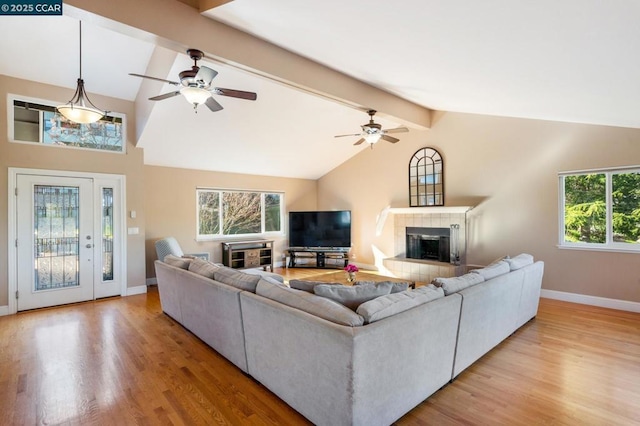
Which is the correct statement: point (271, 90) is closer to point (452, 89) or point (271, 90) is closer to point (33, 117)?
point (452, 89)

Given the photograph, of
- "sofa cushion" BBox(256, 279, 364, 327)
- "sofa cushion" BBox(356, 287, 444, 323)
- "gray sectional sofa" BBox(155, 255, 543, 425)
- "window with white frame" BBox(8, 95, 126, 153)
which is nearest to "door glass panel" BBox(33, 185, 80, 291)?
"window with white frame" BBox(8, 95, 126, 153)

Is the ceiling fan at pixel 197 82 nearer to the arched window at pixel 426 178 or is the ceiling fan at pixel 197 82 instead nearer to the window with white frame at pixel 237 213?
the window with white frame at pixel 237 213

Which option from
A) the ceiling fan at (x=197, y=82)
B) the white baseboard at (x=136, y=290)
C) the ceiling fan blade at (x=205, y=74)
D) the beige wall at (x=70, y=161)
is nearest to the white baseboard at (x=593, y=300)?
the ceiling fan at (x=197, y=82)

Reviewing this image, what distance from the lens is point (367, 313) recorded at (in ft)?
6.24

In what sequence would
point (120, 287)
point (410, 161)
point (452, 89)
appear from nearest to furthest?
point (452, 89) < point (120, 287) < point (410, 161)

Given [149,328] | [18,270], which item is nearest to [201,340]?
[149,328]

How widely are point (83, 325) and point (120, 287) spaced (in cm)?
149

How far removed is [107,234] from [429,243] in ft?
19.7

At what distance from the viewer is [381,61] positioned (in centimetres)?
315

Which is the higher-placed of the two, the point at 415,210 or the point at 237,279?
the point at 415,210

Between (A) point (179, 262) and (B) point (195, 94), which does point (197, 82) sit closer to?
(B) point (195, 94)

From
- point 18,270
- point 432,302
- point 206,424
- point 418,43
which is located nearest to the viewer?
point 206,424

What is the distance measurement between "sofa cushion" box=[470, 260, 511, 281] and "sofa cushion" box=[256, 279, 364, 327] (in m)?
1.69

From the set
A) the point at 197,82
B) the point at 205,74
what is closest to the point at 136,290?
the point at 197,82
